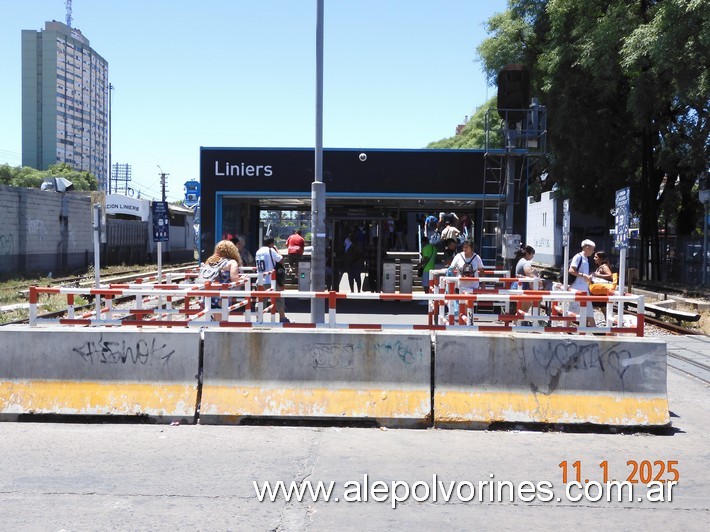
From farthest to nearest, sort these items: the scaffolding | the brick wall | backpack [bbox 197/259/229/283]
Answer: the brick wall < the scaffolding < backpack [bbox 197/259/229/283]

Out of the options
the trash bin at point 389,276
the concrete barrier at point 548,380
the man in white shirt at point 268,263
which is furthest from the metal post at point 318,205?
the trash bin at point 389,276

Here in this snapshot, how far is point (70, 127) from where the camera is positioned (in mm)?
181250

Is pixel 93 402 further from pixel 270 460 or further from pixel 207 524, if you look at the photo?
pixel 207 524

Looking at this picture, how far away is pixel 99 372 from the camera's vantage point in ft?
26.6

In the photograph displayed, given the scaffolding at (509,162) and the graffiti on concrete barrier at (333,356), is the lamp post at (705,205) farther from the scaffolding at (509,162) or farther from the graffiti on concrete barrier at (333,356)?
the graffiti on concrete barrier at (333,356)

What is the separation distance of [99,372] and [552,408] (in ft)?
15.4

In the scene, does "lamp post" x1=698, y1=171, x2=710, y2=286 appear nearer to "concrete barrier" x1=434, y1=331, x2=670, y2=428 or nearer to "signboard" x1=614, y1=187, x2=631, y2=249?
"signboard" x1=614, y1=187, x2=631, y2=249

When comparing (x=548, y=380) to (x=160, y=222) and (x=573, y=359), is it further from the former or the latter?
(x=160, y=222)

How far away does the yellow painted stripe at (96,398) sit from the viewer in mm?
8008

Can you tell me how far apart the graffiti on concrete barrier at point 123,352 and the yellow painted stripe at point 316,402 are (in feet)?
2.12

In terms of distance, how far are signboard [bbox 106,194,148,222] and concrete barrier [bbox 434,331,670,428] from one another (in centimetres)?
4047

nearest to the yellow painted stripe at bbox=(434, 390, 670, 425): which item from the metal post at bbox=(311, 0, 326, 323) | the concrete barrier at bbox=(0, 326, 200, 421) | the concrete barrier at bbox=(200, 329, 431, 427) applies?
the concrete barrier at bbox=(200, 329, 431, 427)

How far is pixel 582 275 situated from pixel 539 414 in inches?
228

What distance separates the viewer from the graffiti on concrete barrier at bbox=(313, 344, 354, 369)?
8.08m
